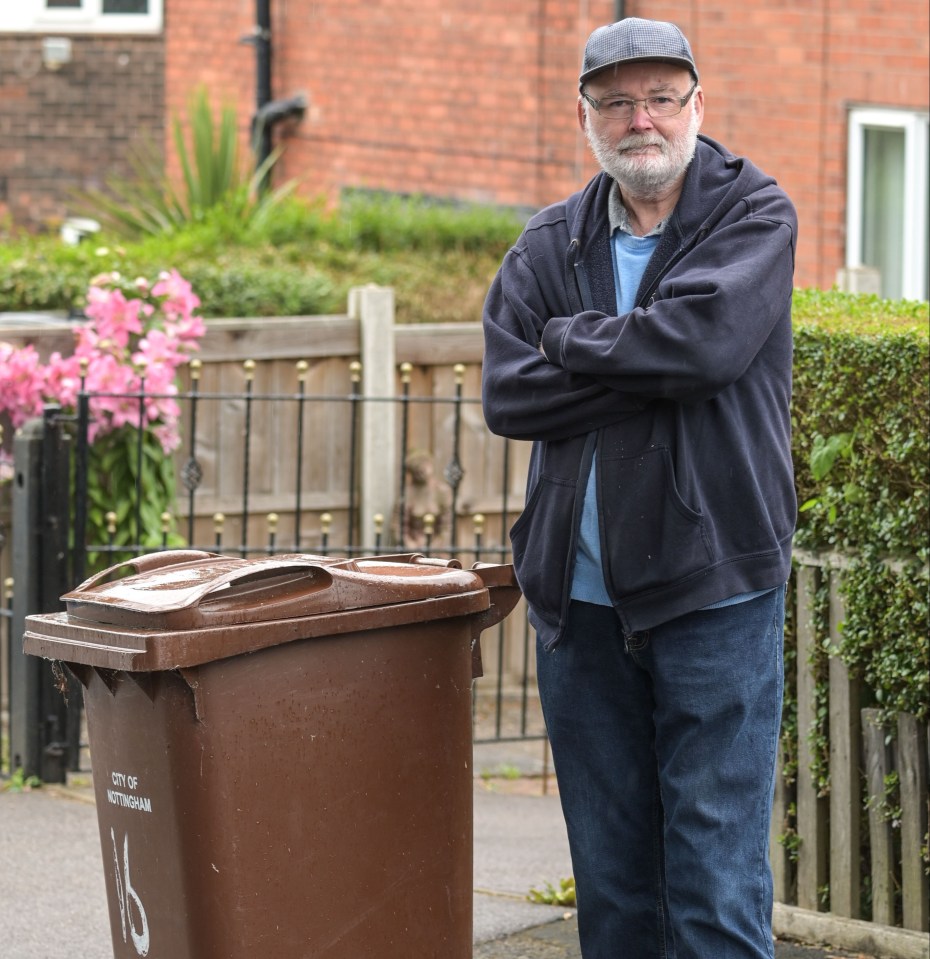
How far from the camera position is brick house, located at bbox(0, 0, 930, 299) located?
898 centimetres

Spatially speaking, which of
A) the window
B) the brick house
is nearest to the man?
the brick house

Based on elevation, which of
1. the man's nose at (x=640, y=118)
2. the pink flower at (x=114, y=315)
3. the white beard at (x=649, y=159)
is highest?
the man's nose at (x=640, y=118)

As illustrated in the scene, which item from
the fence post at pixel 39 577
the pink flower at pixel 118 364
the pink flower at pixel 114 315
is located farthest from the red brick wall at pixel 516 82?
the fence post at pixel 39 577

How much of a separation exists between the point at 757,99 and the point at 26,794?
5690 millimetres

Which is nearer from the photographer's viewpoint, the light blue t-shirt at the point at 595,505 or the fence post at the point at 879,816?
the light blue t-shirt at the point at 595,505

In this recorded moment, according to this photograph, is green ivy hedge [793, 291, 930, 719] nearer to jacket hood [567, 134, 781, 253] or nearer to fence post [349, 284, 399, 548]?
jacket hood [567, 134, 781, 253]

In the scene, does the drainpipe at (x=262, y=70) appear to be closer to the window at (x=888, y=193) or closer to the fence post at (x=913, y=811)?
the window at (x=888, y=193)

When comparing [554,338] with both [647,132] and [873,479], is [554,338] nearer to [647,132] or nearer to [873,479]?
[647,132]

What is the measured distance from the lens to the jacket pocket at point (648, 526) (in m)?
3.08

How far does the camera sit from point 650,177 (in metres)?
3.18

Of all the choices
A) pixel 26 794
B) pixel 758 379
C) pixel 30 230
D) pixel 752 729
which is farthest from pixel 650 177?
pixel 30 230

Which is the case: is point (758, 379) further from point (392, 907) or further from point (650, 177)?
point (392, 907)

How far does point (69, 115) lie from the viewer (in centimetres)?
1627

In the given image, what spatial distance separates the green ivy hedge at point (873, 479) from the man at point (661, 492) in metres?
0.74
